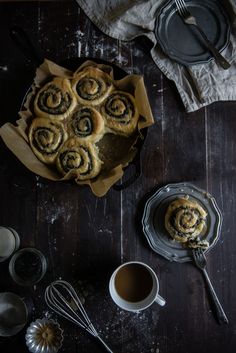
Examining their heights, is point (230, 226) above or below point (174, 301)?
above

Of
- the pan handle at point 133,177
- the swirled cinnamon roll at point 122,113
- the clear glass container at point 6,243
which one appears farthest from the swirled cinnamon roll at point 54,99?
the clear glass container at point 6,243

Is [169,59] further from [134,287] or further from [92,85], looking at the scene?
[134,287]

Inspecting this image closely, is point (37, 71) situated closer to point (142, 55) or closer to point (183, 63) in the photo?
point (142, 55)

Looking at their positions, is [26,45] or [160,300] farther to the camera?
[26,45]

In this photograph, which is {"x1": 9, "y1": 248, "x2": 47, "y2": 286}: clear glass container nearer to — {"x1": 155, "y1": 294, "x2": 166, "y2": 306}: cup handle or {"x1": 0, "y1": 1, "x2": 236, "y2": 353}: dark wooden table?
{"x1": 0, "y1": 1, "x2": 236, "y2": 353}: dark wooden table

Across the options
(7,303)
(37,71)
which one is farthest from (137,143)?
(7,303)

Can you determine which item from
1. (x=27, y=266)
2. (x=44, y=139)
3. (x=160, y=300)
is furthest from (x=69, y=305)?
(x=44, y=139)
